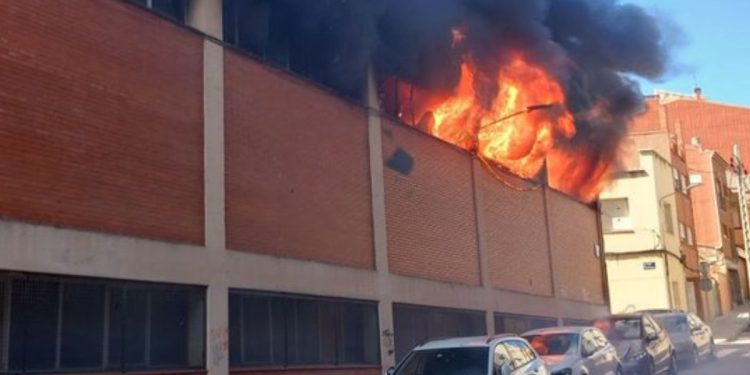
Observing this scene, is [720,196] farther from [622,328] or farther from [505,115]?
[622,328]

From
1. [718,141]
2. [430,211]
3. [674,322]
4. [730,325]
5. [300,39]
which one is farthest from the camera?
[718,141]

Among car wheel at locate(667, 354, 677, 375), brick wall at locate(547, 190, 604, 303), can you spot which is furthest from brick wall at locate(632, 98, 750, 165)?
car wheel at locate(667, 354, 677, 375)

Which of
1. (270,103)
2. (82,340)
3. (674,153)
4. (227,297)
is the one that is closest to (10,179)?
(82,340)

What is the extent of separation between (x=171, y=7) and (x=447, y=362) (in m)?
6.71

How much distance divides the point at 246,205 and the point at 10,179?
13.6 ft

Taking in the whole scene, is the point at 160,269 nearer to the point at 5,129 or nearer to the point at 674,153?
the point at 5,129

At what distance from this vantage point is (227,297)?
12102mm

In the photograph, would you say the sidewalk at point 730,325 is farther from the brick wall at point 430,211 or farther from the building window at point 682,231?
the brick wall at point 430,211

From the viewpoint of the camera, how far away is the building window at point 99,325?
30.5 feet

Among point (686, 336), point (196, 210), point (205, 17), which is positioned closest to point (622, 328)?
point (686, 336)

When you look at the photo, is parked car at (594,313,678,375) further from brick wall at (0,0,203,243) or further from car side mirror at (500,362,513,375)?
brick wall at (0,0,203,243)

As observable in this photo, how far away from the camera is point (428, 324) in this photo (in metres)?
18.2

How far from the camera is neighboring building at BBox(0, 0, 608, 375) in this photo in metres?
9.58

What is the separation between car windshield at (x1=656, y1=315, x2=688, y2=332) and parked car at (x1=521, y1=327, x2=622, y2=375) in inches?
293
